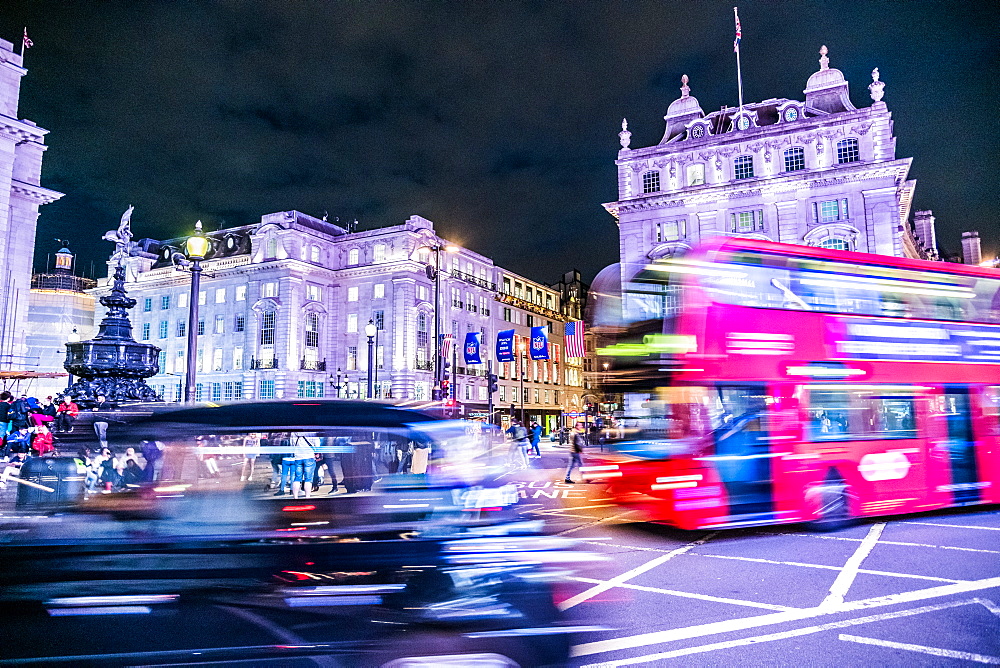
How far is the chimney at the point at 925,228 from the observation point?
9269cm

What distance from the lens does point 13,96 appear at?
126 feet

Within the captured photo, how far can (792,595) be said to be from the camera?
652 cm

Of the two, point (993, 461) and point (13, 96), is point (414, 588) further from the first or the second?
point (13, 96)

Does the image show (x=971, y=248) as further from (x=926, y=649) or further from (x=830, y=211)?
(x=926, y=649)

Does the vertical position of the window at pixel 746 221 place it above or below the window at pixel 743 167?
below

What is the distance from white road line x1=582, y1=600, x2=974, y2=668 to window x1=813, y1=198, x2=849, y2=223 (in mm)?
44213

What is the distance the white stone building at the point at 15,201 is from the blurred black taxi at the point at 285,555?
3988 cm

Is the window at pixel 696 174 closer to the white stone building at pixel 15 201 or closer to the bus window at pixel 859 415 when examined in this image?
the bus window at pixel 859 415

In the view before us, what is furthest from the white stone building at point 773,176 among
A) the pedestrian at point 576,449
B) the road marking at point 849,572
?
the road marking at point 849,572

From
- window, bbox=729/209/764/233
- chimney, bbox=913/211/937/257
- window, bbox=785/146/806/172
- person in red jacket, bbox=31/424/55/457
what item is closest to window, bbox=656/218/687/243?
window, bbox=729/209/764/233

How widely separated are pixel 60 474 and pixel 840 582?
764 centimetres

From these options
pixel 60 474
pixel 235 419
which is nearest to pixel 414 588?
pixel 235 419

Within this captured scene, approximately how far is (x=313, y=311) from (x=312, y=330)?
1.74 m

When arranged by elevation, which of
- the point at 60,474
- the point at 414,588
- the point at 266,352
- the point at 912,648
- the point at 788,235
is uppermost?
the point at 788,235
